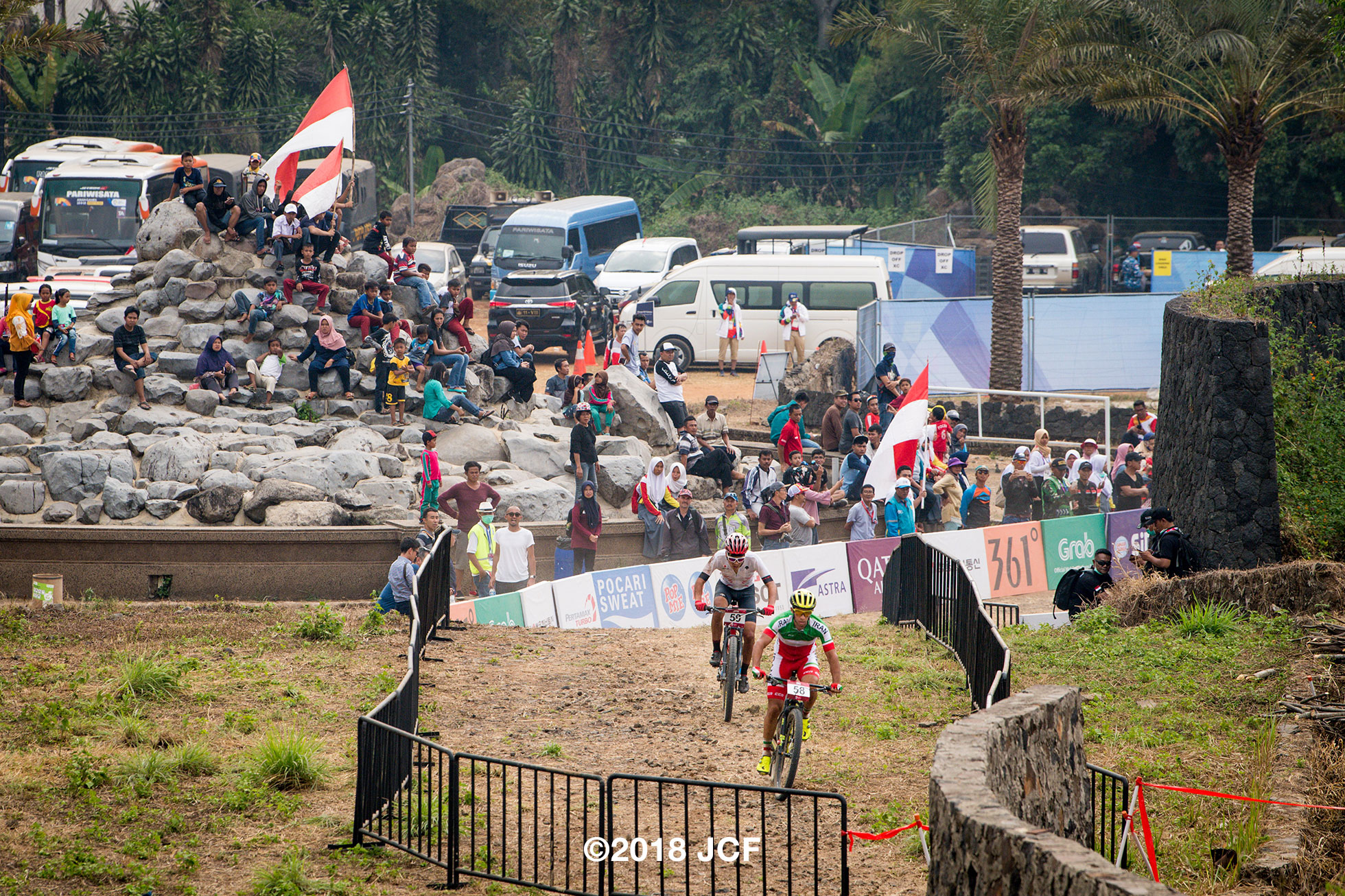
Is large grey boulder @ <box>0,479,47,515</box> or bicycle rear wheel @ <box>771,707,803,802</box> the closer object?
bicycle rear wheel @ <box>771,707,803,802</box>

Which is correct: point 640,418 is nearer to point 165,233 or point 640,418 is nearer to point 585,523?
point 585,523

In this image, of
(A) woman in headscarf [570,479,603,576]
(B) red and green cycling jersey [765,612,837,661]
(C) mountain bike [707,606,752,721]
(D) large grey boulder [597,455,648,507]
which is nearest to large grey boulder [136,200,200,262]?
(D) large grey boulder [597,455,648,507]

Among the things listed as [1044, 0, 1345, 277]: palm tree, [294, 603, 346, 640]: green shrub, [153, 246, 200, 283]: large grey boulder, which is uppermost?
[1044, 0, 1345, 277]: palm tree

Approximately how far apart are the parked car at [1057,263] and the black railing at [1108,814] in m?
28.8

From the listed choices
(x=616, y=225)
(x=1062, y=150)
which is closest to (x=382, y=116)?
(x=616, y=225)

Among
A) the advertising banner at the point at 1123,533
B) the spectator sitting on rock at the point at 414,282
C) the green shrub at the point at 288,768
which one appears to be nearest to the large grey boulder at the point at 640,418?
the spectator sitting on rock at the point at 414,282

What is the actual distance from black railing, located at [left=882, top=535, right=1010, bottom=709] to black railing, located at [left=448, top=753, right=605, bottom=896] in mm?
3136

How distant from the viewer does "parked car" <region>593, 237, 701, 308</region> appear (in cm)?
3450

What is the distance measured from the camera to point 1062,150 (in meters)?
43.5

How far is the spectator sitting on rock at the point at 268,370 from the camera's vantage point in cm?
2225

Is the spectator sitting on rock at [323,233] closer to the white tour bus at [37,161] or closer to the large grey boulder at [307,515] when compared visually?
the large grey boulder at [307,515]

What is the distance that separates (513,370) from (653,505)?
20.1 feet

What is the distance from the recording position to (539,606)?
16375 millimetres

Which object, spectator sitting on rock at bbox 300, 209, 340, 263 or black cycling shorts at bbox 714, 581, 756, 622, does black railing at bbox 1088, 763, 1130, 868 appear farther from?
spectator sitting on rock at bbox 300, 209, 340, 263
